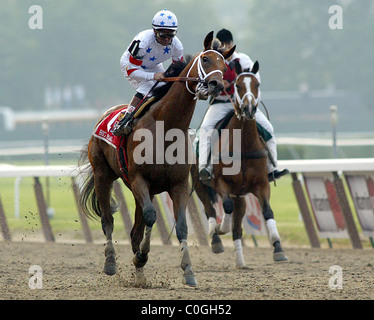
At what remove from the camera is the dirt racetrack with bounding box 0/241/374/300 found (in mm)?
5492

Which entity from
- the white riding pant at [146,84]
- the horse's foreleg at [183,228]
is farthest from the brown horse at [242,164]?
the horse's foreleg at [183,228]

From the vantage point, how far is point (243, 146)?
24.7 ft

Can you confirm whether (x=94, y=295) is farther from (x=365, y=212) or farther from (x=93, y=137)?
(x=365, y=212)

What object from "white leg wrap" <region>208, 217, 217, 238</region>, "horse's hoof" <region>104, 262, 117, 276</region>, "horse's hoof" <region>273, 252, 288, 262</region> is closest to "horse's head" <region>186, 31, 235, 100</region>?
"horse's hoof" <region>104, 262, 117, 276</region>

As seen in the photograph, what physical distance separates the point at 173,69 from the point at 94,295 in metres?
1.76

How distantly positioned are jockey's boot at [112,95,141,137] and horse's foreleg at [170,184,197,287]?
2.02 feet

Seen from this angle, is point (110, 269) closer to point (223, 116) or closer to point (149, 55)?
point (149, 55)

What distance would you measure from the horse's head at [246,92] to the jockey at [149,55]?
1.13m

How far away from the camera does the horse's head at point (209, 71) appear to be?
5309 millimetres

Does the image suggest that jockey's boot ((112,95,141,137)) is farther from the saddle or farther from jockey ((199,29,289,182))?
jockey ((199,29,289,182))

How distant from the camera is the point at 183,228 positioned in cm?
580

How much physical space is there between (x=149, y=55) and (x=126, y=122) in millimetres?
571

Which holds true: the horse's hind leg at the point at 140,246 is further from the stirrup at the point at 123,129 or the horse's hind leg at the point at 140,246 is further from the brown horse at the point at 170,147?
the stirrup at the point at 123,129
